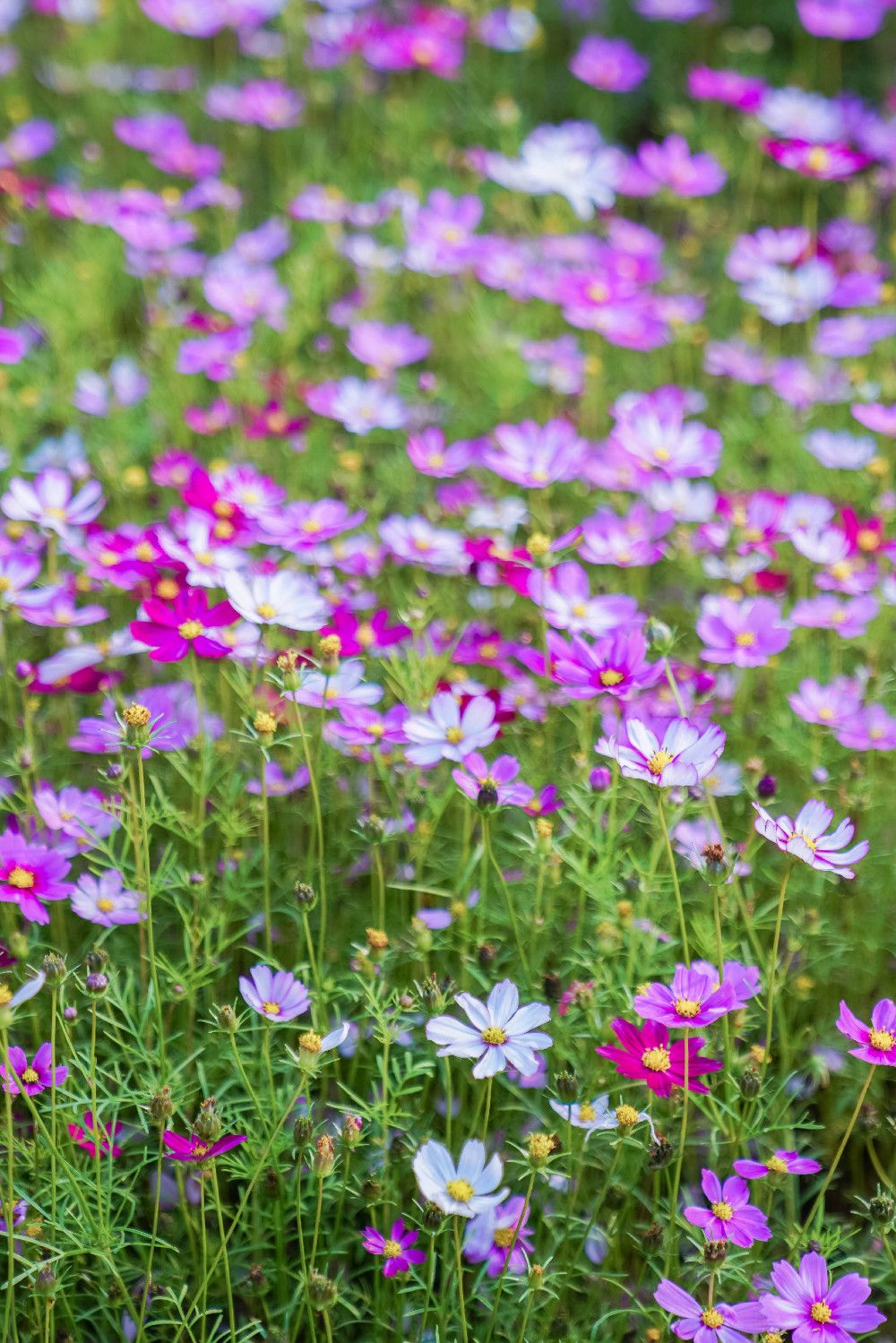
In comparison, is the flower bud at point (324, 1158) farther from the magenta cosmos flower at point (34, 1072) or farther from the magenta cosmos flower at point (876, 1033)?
the magenta cosmos flower at point (876, 1033)

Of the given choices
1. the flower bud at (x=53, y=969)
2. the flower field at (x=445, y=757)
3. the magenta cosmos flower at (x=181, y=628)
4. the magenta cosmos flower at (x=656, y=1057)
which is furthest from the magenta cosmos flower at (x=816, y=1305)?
the magenta cosmos flower at (x=181, y=628)

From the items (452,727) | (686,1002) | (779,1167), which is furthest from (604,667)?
(779,1167)

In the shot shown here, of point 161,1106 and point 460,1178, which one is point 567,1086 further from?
point 161,1106

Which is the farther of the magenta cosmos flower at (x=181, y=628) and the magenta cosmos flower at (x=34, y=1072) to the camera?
the magenta cosmos flower at (x=181, y=628)

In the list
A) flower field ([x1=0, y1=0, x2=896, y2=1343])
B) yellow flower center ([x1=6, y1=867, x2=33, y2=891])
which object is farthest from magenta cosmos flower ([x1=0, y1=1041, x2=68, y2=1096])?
yellow flower center ([x1=6, y1=867, x2=33, y2=891])

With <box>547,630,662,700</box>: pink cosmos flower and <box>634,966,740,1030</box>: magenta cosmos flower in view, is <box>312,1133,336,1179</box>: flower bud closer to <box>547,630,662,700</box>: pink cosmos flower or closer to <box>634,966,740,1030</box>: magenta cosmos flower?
<box>634,966,740,1030</box>: magenta cosmos flower

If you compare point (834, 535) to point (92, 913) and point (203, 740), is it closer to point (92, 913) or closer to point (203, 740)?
point (203, 740)

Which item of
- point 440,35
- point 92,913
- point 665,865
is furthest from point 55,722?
point 440,35
